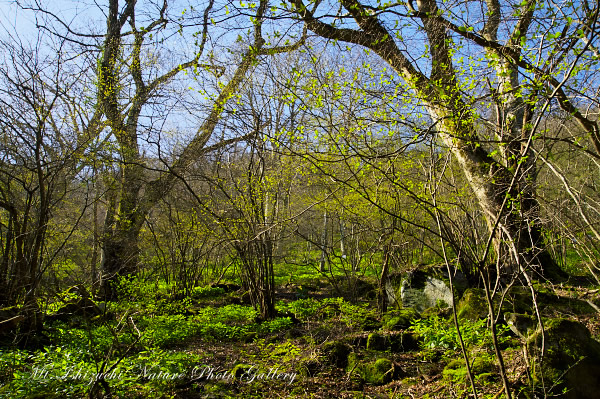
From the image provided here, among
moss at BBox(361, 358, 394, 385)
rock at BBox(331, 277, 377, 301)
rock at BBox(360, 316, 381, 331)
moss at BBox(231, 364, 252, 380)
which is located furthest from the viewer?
rock at BBox(331, 277, 377, 301)

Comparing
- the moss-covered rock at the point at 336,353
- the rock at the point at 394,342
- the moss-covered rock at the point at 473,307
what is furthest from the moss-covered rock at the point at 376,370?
the moss-covered rock at the point at 473,307

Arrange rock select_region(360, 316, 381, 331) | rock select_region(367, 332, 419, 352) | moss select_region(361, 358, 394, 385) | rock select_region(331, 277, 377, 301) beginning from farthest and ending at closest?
1. rock select_region(331, 277, 377, 301)
2. rock select_region(360, 316, 381, 331)
3. rock select_region(367, 332, 419, 352)
4. moss select_region(361, 358, 394, 385)

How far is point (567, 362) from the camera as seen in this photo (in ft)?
8.91

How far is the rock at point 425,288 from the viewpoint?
21.2 feet

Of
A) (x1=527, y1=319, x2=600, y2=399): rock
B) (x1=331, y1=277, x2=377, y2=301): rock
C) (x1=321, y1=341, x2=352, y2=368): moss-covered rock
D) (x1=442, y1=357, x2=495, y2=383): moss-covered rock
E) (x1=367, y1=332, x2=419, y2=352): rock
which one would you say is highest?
(x1=527, y1=319, x2=600, y2=399): rock

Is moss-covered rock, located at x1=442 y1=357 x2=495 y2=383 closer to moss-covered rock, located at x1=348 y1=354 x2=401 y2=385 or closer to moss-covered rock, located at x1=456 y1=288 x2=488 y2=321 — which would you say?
moss-covered rock, located at x1=348 y1=354 x2=401 y2=385

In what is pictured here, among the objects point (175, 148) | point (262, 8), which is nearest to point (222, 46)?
point (262, 8)

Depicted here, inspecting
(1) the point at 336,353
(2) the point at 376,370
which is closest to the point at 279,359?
(1) the point at 336,353

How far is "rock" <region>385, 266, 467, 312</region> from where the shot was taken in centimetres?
645

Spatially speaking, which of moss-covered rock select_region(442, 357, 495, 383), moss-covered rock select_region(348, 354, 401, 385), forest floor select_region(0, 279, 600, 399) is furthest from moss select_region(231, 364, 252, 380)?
moss-covered rock select_region(442, 357, 495, 383)

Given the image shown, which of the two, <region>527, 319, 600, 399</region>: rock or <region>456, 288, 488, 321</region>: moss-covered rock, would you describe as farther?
<region>456, 288, 488, 321</region>: moss-covered rock

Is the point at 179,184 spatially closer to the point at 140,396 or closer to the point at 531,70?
the point at 140,396

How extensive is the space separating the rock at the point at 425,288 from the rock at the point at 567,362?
3.47 meters

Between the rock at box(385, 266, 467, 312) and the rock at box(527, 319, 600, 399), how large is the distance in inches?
137
